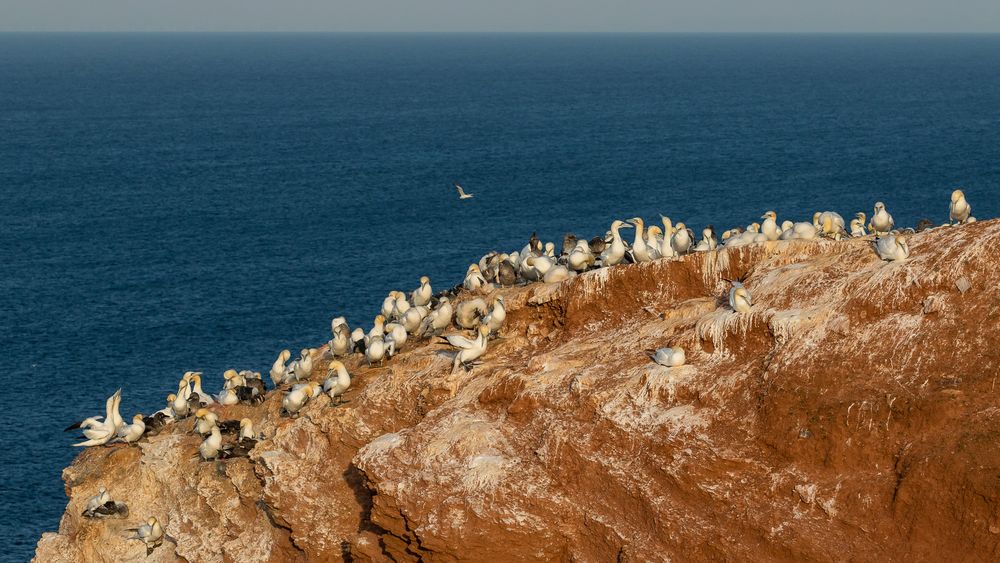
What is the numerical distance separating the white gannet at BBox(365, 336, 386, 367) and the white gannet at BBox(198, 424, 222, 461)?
14.9 ft

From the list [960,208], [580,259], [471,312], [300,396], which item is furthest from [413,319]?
[960,208]

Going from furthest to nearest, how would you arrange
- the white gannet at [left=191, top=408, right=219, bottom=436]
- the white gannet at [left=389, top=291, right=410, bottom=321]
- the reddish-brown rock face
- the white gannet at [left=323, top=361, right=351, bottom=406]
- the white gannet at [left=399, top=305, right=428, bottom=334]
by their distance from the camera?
1. the white gannet at [left=389, top=291, right=410, bottom=321]
2. the white gannet at [left=191, top=408, right=219, bottom=436]
3. the white gannet at [left=399, top=305, right=428, bottom=334]
4. the white gannet at [left=323, top=361, right=351, bottom=406]
5. the reddish-brown rock face

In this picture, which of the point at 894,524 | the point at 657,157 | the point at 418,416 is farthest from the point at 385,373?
the point at 657,157

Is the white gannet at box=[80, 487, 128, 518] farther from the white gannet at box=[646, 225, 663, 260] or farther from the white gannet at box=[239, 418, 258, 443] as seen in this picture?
the white gannet at box=[646, 225, 663, 260]

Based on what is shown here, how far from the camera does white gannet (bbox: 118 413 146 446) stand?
112ft

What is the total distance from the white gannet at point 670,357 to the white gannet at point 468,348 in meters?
5.08

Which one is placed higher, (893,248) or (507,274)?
(893,248)

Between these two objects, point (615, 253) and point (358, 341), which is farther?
point (358, 341)

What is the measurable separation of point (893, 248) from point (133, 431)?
22.0m

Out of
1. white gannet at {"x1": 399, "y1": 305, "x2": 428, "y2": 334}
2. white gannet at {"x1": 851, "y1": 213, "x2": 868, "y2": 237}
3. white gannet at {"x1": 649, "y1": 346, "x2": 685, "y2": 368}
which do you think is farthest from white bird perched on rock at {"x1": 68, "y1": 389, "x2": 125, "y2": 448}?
white gannet at {"x1": 851, "y1": 213, "x2": 868, "y2": 237}

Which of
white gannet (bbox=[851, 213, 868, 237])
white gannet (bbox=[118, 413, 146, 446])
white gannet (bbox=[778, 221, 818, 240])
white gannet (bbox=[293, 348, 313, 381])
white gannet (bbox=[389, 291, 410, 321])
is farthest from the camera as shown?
white gannet (bbox=[118, 413, 146, 446])

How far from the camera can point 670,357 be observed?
77.6 ft

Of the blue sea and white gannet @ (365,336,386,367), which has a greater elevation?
white gannet @ (365,336,386,367)

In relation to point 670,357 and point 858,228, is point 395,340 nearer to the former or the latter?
point 670,357
